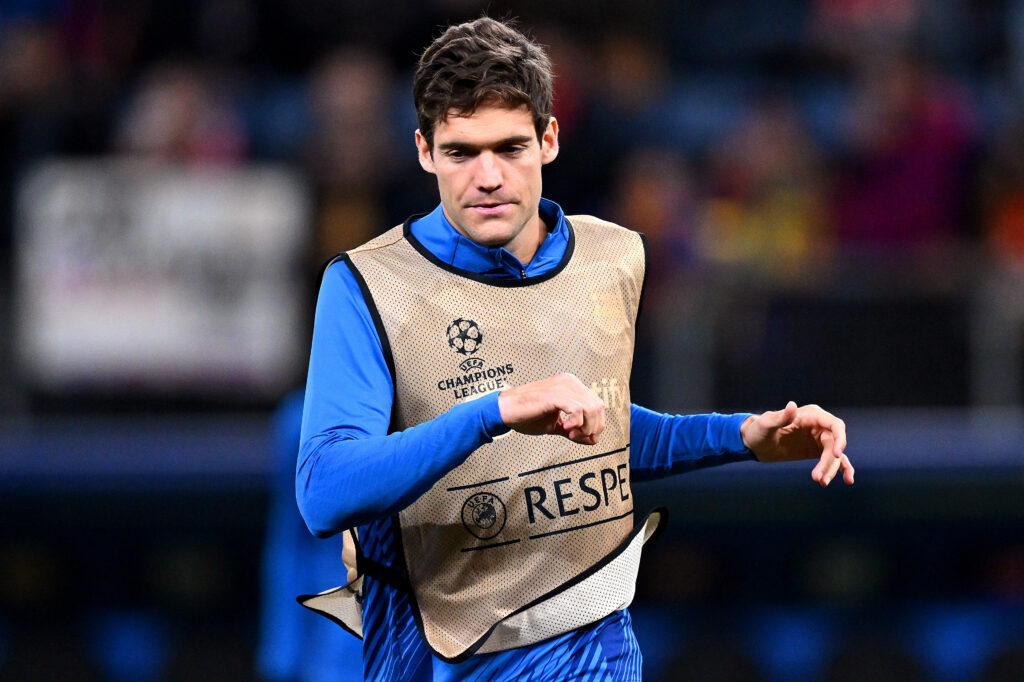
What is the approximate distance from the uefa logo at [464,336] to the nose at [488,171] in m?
0.30

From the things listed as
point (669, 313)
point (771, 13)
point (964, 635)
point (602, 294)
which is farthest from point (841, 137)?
point (602, 294)

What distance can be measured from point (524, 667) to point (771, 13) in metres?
8.13

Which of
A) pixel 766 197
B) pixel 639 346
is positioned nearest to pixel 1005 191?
pixel 766 197

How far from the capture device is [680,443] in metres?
3.59

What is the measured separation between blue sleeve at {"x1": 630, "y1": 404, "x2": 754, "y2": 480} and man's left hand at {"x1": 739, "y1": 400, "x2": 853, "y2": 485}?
0.05 m

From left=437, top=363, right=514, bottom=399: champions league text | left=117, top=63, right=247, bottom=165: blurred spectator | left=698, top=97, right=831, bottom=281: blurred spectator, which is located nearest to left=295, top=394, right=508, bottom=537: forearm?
left=437, top=363, right=514, bottom=399: champions league text

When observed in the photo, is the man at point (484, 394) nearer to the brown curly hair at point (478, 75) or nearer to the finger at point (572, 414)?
the brown curly hair at point (478, 75)

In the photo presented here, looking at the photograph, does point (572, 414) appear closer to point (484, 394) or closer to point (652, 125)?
point (484, 394)

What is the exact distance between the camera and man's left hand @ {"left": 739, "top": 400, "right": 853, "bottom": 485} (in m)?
3.11

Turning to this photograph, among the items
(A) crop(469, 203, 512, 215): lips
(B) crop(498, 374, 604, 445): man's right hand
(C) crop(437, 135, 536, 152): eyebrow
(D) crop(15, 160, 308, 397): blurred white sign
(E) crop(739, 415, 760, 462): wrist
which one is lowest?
(D) crop(15, 160, 308, 397): blurred white sign

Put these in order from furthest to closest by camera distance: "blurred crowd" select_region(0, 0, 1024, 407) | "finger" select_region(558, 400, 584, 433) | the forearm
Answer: "blurred crowd" select_region(0, 0, 1024, 407) < the forearm < "finger" select_region(558, 400, 584, 433)

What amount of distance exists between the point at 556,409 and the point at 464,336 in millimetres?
598

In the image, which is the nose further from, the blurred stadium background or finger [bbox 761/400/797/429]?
the blurred stadium background

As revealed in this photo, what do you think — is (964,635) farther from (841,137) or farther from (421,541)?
(421,541)
